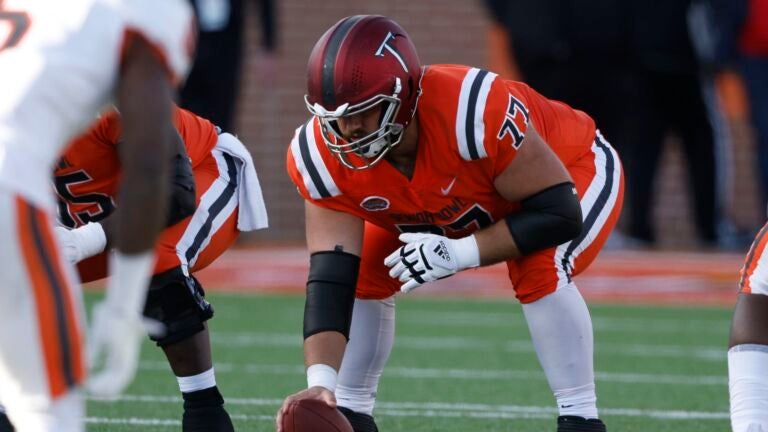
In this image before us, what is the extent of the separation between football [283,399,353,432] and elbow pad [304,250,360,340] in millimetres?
242

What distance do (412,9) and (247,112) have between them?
4.73ft

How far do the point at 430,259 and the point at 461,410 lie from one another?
1368 millimetres

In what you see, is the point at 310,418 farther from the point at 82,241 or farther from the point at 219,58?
the point at 219,58

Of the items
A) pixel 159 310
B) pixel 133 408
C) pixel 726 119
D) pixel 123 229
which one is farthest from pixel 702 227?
pixel 123 229

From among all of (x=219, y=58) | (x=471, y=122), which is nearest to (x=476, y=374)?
(x=471, y=122)

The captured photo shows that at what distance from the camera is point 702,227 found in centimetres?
1034

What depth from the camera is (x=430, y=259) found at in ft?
12.6

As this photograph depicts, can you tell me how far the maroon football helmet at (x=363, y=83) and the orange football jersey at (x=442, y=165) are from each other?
0.25 feet

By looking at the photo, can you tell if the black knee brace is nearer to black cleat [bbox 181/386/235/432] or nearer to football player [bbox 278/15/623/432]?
black cleat [bbox 181/386/235/432]

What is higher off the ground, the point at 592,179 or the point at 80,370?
the point at 80,370

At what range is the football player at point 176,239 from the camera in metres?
3.93

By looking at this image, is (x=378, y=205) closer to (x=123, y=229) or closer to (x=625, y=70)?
(x=123, y=229)

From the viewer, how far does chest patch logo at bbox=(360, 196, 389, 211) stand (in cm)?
397

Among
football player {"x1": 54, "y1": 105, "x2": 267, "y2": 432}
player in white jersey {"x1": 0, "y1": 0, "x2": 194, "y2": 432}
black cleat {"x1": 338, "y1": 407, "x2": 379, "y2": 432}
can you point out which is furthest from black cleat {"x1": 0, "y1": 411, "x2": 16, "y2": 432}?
player in white jersey {"x1": 0, "y1": 0, "x2": 194, "y2": 432}
